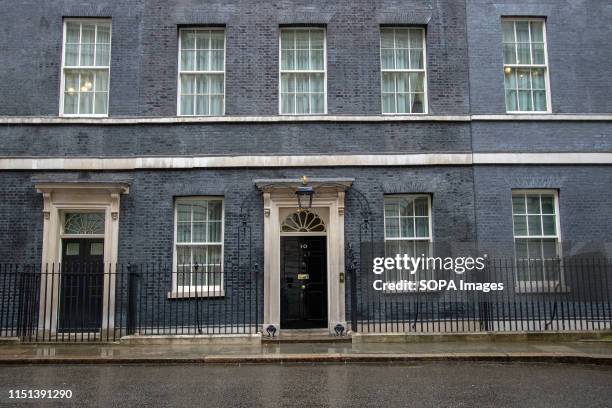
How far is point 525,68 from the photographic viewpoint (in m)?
14.5

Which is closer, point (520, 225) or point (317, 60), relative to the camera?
point (520, 225)

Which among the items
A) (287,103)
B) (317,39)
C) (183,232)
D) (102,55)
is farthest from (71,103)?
(317,39)

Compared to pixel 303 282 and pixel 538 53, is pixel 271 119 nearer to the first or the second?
pixel 303 282

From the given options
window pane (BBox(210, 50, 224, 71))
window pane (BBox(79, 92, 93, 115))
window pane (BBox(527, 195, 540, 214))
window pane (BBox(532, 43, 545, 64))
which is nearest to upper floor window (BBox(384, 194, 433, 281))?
window pane (BBox(527, 195, 540, 214))

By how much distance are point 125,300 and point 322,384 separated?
658 cm

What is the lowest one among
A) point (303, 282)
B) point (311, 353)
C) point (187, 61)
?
point (311, 353)

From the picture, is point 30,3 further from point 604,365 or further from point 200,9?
point 604,365

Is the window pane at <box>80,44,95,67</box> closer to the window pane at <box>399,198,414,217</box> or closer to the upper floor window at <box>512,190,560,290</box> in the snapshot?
the window pane at <box>399,198,414,217</box>

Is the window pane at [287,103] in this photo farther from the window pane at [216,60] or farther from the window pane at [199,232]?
the window pane at [199,232]

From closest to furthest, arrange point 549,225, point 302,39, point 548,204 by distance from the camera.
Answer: point 549,225, point 548,204, point 302,39

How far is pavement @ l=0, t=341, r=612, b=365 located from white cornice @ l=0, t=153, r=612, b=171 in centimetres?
418

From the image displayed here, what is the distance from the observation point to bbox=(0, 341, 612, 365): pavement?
1043 cm

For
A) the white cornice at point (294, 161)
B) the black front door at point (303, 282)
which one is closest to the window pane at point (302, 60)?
the white cornice at point (294, 161)

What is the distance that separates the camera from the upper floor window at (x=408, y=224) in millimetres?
13734
